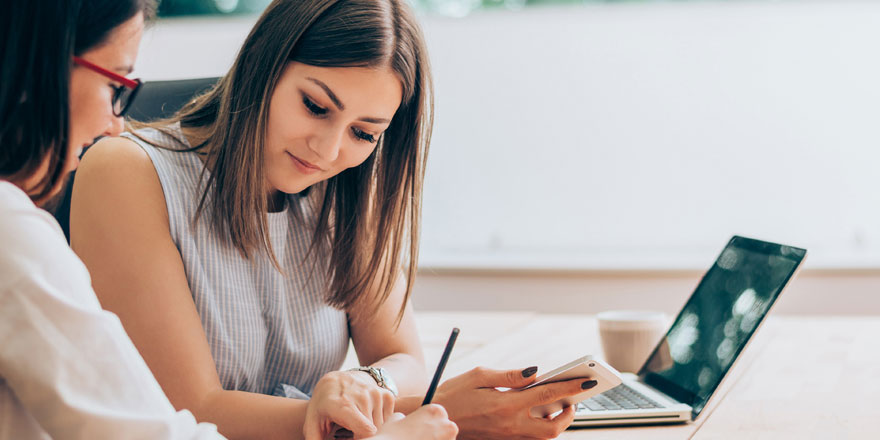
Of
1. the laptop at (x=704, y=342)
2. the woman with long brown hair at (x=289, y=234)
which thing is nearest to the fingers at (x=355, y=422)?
the woman with long brown hair at (x=289, y=234)

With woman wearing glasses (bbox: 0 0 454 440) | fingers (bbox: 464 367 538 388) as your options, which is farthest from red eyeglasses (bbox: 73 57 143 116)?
fingers (bbox: 464 367 538 388)

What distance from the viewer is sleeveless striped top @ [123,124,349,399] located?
120 centimetres

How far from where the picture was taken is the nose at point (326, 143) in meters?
1.23

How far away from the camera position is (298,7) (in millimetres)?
1224

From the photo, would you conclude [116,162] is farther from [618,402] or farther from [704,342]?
[704,342]

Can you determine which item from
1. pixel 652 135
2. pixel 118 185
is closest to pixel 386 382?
pixel 118 185

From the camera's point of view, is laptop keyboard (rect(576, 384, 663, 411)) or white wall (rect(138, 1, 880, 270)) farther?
white wall (rect(138, 1, 880, 270))

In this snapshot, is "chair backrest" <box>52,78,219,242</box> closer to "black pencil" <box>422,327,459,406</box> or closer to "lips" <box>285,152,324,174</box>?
"lips" <box>285,152,324,174</box>

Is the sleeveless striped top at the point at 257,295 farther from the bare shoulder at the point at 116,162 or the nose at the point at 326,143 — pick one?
the nose at the point at 326,143

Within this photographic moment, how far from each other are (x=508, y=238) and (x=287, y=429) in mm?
2193

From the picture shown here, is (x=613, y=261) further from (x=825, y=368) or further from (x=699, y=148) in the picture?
(x=825, y=368)

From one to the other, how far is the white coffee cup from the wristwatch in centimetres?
43

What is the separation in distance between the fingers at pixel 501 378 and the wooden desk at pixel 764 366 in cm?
10

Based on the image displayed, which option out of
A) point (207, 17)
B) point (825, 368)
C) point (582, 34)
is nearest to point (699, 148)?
point (582, 34)
